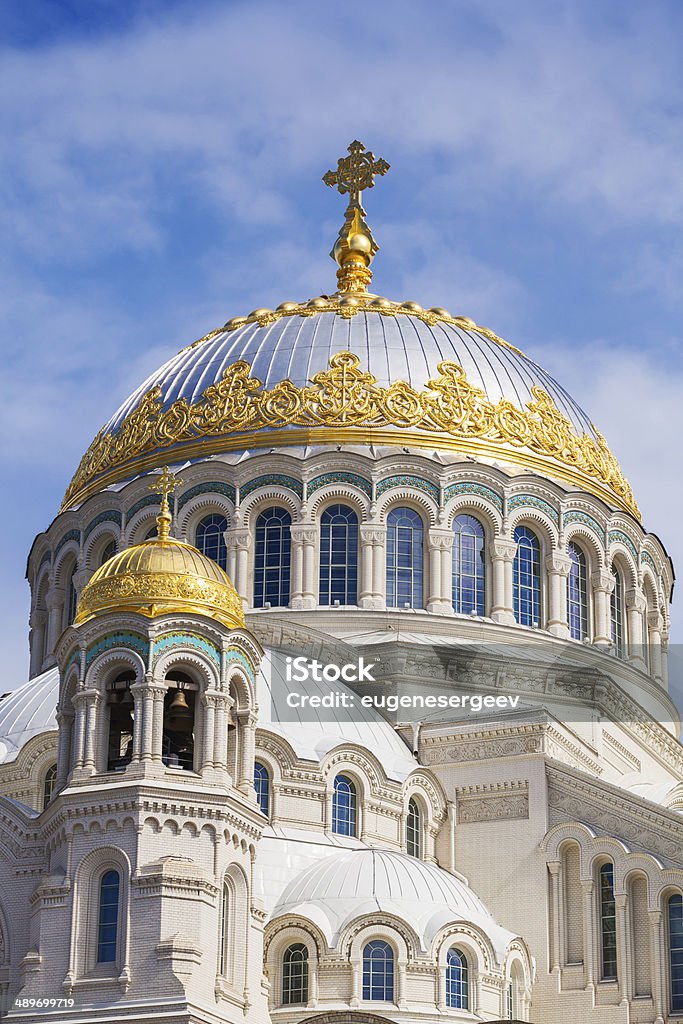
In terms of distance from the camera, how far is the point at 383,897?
102 ft

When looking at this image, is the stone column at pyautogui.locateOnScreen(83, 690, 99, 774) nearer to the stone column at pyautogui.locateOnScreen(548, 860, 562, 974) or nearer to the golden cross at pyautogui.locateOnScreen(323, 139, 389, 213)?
the stone column at pyautogui.locateOnScreen(548, 860, 562, 974)

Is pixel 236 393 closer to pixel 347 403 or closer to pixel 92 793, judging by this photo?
pixel 347 403

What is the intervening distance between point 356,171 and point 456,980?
21.1m

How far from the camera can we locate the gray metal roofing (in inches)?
1660

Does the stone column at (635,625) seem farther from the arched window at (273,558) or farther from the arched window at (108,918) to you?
the arched window at (108,918)

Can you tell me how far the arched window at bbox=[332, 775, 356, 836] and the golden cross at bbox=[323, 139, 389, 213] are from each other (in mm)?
17190

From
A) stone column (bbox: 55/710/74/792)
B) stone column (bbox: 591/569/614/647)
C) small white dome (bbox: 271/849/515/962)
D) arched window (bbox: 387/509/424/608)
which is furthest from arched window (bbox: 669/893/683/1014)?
stone column (bbox: 591/569/614/647)

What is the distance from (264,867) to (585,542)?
477 inches

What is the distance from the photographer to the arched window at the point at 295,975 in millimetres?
30375

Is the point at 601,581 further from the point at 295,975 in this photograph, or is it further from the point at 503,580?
the point at 295,975

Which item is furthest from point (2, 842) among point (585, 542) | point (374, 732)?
point (585, 542)

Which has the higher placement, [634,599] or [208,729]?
[634,599]

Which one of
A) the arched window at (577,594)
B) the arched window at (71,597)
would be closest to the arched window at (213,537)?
the arched window at (71,597)

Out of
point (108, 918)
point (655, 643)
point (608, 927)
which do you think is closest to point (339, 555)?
point (655, 643)
